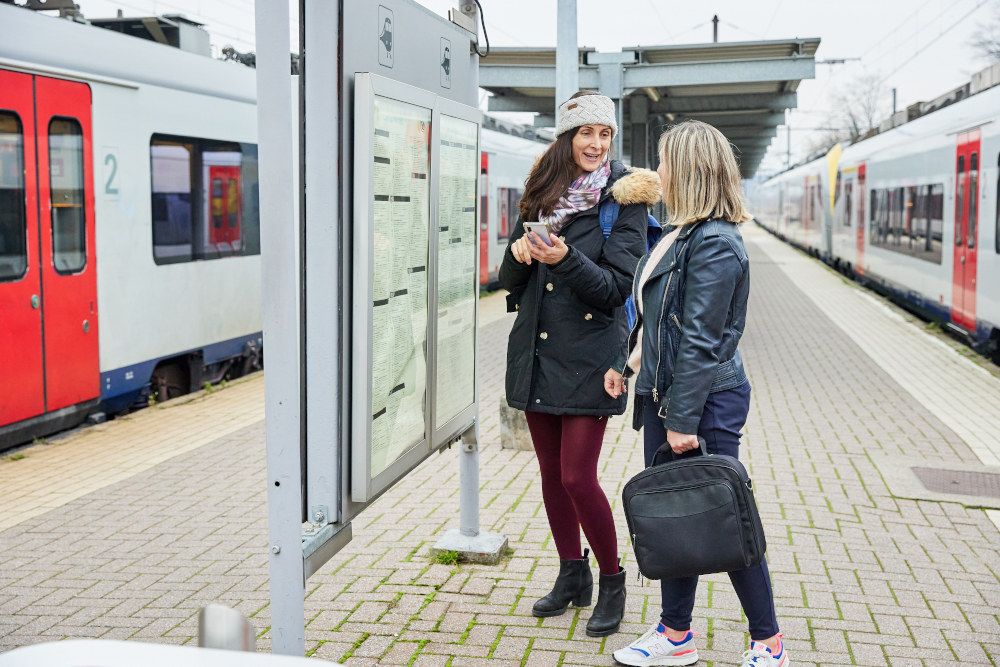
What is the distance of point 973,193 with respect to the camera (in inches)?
489

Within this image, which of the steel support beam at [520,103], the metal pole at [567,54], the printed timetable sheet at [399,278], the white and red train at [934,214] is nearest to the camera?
the printed timetable sheet at [399,278]

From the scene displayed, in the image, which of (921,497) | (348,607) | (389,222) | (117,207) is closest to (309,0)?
(389,222)

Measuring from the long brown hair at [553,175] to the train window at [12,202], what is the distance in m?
4.51

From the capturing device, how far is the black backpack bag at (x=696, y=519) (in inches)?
135

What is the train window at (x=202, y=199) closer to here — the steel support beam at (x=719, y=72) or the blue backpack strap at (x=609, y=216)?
the steel support beam at (x=719, y=72)

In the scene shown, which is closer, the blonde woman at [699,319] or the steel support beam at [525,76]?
the blonde woman at [699,319]

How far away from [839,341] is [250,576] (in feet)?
33.1

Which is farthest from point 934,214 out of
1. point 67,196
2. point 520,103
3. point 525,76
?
point 67,196

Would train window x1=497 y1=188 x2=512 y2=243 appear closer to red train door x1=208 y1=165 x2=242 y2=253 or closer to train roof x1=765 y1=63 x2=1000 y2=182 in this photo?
train roof x1=765 y1=63 x2=1000 y2=182

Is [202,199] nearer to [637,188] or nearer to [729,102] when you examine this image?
[637,188]

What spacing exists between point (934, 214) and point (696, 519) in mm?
12522

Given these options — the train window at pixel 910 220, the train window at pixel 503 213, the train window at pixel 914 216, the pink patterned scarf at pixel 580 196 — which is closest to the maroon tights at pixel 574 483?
the pink patterned scarf at pixel 580 196

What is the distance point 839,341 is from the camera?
44.3ft

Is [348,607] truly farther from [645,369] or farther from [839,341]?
[839,341]
